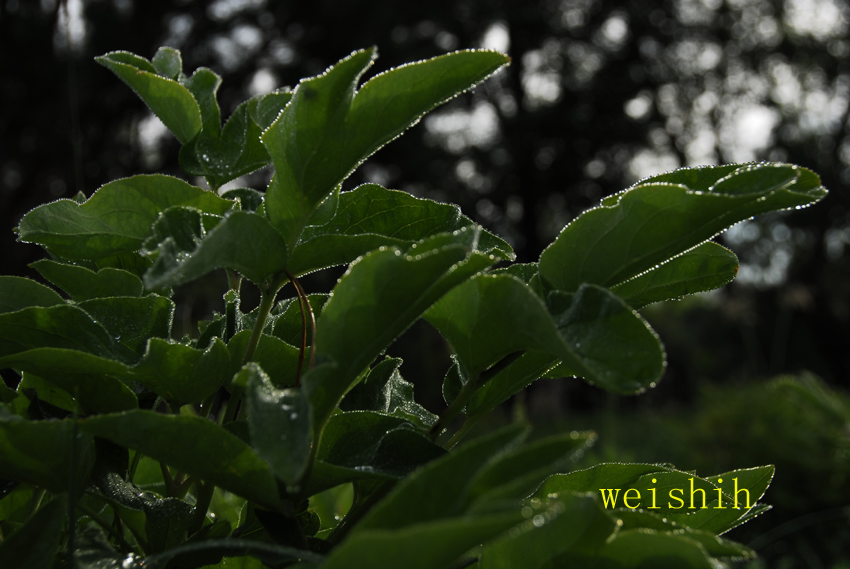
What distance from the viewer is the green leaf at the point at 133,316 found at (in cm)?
38

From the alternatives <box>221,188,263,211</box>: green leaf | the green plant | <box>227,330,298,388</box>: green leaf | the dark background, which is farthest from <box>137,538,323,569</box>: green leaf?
the dark background

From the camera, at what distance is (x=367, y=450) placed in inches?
13.5

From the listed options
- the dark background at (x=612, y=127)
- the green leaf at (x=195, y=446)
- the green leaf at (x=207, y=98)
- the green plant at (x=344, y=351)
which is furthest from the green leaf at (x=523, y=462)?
the dark background at (x=612, y=127)

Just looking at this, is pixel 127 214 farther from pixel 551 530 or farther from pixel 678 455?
pixel 678 455

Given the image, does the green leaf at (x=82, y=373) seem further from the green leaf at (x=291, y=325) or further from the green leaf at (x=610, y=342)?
the green leaf at (x=610, y=342)

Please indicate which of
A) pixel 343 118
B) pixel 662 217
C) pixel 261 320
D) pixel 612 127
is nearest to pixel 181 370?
pixel 261 320

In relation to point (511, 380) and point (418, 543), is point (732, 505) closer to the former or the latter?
point (511, 380)

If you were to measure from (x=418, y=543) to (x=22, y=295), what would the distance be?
34cm

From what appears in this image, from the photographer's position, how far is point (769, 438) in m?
3.24

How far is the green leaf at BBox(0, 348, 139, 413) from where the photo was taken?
321 millimetres

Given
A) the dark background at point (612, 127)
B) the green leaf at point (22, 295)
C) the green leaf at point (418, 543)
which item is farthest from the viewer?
the dark background at point (612, 127)

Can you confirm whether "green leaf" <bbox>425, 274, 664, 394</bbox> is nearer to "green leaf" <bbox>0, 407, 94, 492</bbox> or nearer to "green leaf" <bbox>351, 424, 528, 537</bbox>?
"green leaf" <bbox>351, 424, 528, 537</bbox>

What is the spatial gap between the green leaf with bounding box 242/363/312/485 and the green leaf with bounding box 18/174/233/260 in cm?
18

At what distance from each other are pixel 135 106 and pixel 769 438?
281 inches
